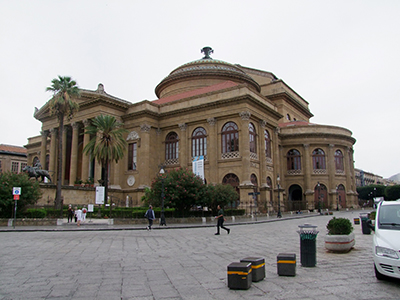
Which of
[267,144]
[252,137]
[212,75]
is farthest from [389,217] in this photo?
[212,75]

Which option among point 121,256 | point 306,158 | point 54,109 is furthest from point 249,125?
point 121,256

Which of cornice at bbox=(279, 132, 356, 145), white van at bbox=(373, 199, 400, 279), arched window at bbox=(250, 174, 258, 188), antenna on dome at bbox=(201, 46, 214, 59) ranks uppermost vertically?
antenna on dome at bbox=(201, 46, 214, 59)

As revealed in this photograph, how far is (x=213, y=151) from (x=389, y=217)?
98.7 feet

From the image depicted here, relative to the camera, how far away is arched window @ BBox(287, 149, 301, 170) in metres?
48.7

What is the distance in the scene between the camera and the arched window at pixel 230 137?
121 ft

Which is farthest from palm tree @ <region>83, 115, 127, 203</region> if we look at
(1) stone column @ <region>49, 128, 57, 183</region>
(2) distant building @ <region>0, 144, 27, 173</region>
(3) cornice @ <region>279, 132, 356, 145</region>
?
(2) distant building @ <region>0, 144, 27, 173</region>

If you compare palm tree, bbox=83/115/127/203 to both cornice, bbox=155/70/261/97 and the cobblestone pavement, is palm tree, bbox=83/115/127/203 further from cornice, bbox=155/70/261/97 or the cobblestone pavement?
the cobblestone pavement

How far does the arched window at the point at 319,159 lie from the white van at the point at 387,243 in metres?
41.6

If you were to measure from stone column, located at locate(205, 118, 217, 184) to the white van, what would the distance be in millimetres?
29233

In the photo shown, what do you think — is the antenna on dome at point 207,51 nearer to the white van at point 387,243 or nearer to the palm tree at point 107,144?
the palm tree at point 107,144

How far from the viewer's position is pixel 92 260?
9.99 metres

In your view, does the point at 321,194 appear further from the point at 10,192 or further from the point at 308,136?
the point at 10,192

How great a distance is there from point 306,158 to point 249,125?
14690 millimetres

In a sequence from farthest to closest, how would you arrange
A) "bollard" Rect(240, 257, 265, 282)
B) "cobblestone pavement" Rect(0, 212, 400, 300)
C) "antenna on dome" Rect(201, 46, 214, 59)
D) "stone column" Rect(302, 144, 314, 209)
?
"antenna on dome" Rect(201, 46, 214, 59), "stone column" Rect(302, 144, 314, 209), "bollard" Rect(240, 257, 265, 282), "cobblestone pavement" Rect(0, 212, 400, 300)
